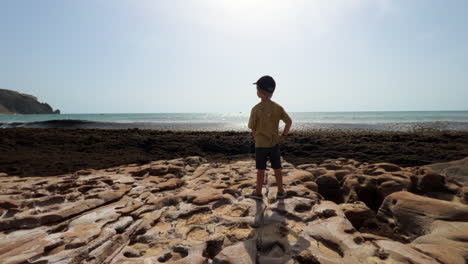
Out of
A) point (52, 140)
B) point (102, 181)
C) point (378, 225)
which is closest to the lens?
point (378, 225)

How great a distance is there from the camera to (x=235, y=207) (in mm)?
3369

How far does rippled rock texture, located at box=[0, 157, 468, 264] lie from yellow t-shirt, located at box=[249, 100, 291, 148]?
937 millimetres

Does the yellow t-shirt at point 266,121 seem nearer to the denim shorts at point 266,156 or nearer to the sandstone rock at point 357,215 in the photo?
the denim shorts at point 266,156

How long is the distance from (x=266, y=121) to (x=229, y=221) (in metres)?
1.62

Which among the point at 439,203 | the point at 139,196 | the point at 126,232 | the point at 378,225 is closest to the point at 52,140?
the point at 139,196

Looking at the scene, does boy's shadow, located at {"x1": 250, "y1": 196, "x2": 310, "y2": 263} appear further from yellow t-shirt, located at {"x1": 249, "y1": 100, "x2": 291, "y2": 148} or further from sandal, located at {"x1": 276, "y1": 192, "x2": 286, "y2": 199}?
yellow t-shirt, located at {"x1": 249, "y1": 100, "x2": 291, "y2": 148}

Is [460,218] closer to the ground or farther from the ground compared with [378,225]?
farther from the ground

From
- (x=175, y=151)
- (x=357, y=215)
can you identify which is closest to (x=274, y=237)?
(x=357, y=215)

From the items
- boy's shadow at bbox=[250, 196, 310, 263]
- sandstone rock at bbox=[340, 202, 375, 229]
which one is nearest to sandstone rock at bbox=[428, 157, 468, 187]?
sandstone rock at bbox=[340, 202, 375, 229]

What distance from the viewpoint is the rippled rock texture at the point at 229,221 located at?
2271mm

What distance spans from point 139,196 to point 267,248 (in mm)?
2503

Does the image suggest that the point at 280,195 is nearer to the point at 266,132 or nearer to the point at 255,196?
the point at 255,196

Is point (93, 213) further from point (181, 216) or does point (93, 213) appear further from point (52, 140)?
point (52, 140)

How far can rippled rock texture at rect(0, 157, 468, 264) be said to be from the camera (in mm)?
2271
